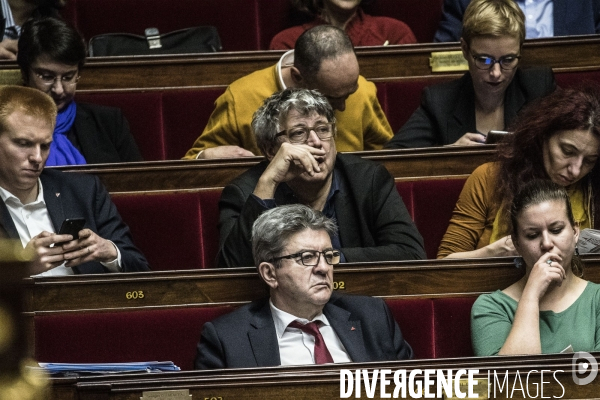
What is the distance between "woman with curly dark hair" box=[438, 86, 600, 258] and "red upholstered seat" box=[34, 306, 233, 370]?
0.35 metres

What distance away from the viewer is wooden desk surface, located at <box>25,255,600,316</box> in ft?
3.27

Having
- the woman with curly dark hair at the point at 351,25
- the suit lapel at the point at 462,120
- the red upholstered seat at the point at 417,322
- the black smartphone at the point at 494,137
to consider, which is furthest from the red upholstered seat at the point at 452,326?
the woman with curly dark hair at the point at 351,25

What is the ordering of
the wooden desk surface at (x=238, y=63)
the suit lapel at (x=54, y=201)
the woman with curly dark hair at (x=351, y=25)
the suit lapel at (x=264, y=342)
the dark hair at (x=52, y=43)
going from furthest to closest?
1. the woman with curly dark hair at (x=351, y=25)
2. the wooden desk surface at (x=238, y=63)
3. the dark hair at (x=52, y=43)
4. the suit lapel at (x=54, y=201)
5. the suit lapel at (x=264, y=342)

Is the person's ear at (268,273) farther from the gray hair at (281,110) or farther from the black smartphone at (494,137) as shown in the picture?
the black smartphone at (494,137)

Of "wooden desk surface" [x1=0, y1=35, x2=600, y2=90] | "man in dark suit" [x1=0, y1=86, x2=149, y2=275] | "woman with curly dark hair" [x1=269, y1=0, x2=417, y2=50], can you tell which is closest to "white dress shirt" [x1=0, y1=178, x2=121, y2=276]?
"man in dark suit" [x1=0, y1=86, x2=149, y2=275]

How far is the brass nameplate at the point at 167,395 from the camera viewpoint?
0.76 metres

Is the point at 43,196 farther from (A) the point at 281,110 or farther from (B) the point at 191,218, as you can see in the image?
(A) the point at 281,110

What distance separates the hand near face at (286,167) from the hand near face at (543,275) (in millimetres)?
305

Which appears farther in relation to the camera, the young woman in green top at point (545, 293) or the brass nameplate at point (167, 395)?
the young woman in green top at point (545, 293)

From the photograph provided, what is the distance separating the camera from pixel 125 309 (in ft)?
3.28

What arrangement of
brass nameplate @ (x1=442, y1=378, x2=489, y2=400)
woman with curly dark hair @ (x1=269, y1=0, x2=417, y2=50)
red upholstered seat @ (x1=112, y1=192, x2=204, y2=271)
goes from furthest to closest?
woman with curly dark hair @ (x1=269, y1=0, x2=417, y2=50) < red upholstered seat @ (x1=112, y1=192, x2=204, y2=271) < brass nameplate @ (x1=442, y1=378, x2=489, y2=400)

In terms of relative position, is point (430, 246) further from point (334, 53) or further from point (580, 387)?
point (580, 387)

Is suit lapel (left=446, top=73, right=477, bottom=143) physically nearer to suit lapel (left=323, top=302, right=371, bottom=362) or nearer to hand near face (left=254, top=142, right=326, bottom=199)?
hand near face (left=254, top=142, right=326, bottom=199)

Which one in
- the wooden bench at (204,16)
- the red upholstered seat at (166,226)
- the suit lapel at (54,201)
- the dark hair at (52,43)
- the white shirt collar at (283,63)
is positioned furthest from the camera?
the wooden bench at (204,16)
